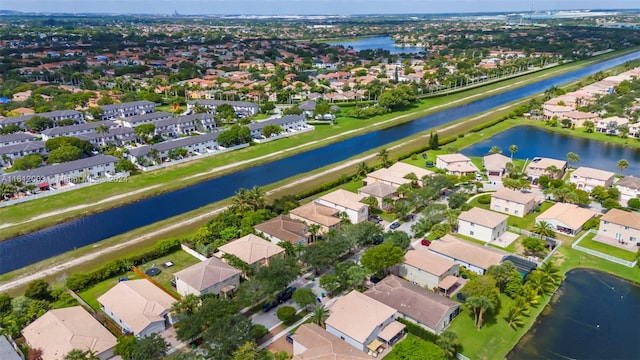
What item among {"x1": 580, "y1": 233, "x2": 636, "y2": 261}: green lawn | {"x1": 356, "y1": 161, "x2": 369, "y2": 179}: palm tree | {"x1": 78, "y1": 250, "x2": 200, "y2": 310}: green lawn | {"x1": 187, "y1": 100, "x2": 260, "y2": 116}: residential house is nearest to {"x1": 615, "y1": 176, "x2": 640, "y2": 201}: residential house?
{"x1": 580, "y1": 233, "x2": 636, "y2": 261}: green lawn

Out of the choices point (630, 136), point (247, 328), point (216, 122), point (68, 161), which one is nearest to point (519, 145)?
point (630, 136)

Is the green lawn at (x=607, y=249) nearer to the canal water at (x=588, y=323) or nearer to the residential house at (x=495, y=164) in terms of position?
the canal water at (x=588, y=323)

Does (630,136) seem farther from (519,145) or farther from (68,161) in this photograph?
(68,161)

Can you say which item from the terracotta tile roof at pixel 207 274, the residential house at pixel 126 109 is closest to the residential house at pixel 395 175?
the terracotta tile roof at pixel 207 274

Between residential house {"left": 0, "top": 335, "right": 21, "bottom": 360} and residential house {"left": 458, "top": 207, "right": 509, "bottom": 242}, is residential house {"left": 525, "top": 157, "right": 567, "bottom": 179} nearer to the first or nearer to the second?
residential house {"left": 458, "top": 207, "right": 509, "bottom": 242}

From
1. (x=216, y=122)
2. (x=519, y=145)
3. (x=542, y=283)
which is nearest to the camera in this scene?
(x=542, y=283)
